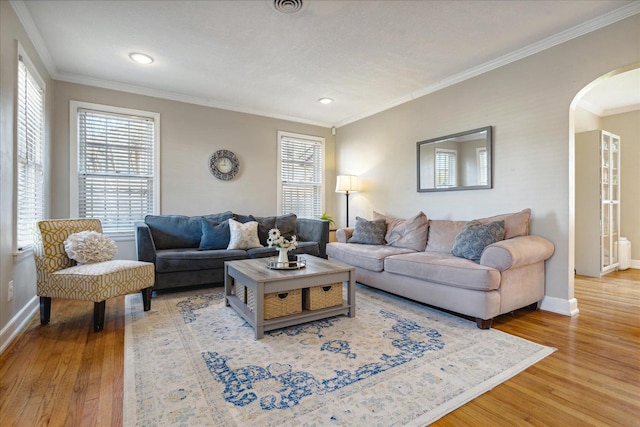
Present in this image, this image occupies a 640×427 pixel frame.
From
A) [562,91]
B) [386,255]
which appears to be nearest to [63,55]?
[386,255]

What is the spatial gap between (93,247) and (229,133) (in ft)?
8.69

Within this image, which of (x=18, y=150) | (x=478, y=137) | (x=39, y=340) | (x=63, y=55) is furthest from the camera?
(x=478, y=137)

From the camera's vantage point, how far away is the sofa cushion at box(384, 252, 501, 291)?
2.42m

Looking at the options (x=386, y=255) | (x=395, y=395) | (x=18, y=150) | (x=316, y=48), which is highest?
(x=316, y=48)

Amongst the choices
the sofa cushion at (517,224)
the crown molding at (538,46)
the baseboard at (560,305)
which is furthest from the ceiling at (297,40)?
the baseboard at (560,305)

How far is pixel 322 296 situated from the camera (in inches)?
103

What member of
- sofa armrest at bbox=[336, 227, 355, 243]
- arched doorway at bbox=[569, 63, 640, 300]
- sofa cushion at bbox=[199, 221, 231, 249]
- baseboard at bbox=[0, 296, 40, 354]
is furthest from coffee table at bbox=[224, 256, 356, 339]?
arched doorway at bbox=[569, 63, 640, 300]

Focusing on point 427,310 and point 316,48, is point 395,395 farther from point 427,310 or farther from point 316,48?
point 316,48

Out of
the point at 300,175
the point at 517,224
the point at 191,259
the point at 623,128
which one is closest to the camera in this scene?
the point at 517,224

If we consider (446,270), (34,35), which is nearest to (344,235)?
(446,270)

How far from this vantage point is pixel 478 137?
3510 millimetres

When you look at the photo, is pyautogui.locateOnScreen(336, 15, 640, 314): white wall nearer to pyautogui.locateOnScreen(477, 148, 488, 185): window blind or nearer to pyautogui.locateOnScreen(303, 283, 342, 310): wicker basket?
pyautogui.locateOnScreen(477, 148, 488, 185): window blind

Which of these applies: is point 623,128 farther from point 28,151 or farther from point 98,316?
point 28,151

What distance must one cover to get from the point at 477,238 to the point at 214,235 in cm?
300
